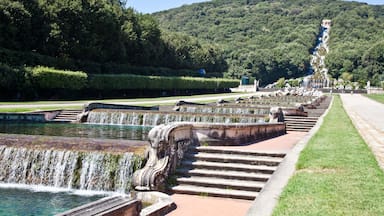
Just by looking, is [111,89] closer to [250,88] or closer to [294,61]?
[250,88]

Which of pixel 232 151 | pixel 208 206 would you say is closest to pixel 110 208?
pixel 208 206

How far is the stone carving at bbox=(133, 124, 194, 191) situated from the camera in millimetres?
10617

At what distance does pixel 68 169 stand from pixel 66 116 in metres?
15.1

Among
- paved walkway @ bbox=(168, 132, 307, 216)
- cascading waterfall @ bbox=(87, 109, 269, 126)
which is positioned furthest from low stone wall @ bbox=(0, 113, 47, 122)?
paved walkway @ bbox=(168, 132, 307, 216)

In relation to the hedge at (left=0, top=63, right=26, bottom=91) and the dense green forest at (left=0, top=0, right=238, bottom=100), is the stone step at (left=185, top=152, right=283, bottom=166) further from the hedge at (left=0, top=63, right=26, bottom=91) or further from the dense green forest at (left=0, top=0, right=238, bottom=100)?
the dense green forest at (left=0, top=0, right=238, bottom=100)

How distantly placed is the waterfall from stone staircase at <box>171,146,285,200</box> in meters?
1.47

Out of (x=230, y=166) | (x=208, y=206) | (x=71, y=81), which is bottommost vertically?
(x=208, y=206)

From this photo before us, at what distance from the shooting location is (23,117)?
2373cm

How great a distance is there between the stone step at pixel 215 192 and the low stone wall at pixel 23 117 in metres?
14.7

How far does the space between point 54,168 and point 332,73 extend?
135 meters

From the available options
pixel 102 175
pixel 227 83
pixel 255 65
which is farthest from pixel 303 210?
pixel 255 65

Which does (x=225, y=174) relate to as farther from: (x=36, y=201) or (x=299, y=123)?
(x=299, y=123)

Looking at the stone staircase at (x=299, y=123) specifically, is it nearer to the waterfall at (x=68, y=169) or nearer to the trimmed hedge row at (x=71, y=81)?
the waterfall at (x=68, y=169)

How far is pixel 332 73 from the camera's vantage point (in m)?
138
